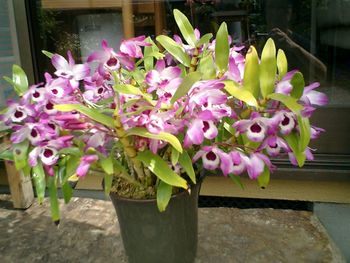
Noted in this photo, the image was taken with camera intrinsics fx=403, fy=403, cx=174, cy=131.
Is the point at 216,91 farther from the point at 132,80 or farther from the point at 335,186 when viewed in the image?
the point at 335,186

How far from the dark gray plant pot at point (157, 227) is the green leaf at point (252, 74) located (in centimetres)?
32

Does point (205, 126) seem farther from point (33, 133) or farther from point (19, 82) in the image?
point (19, 82)

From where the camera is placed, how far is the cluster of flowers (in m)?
0.85

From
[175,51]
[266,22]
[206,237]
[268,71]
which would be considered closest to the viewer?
[268,71]

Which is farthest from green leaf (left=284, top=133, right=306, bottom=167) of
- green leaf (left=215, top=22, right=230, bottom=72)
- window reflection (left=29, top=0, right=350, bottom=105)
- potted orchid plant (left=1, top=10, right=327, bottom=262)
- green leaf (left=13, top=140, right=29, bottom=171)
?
window reflection (left=29, top=0, right=350, bottom=105)

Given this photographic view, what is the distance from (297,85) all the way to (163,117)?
12.1 inches

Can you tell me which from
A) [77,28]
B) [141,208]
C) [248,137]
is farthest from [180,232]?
[77,28]

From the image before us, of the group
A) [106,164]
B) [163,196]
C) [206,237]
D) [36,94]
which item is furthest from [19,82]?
[206,237]

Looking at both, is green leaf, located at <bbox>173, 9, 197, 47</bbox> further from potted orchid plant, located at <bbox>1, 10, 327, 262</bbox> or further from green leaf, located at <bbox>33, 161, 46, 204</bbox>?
green leaf, located at <bbox>33, 161, 46, 204</bbox>

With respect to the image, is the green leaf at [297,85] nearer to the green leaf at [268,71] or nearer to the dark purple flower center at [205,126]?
→ the green leaf at [268,71]

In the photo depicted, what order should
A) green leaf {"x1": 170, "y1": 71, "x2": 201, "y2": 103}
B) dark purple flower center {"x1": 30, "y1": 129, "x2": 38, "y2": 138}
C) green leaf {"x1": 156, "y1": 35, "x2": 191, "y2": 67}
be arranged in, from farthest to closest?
1. green leaf {"x1": 156, "y1": 35, "x2": 191, "y2": 67}
2. dark purple flower center {"x1": 30, "y1": 129, "x2": 38, "y2": 138}
3. green leaf {"x1": 170, "y1": 71, "x2": 201, "y2": 103}

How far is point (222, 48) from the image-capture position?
93 centimetres

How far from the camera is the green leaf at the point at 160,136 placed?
814mm

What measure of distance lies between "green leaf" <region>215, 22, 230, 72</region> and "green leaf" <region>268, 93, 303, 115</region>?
0.15 metres
